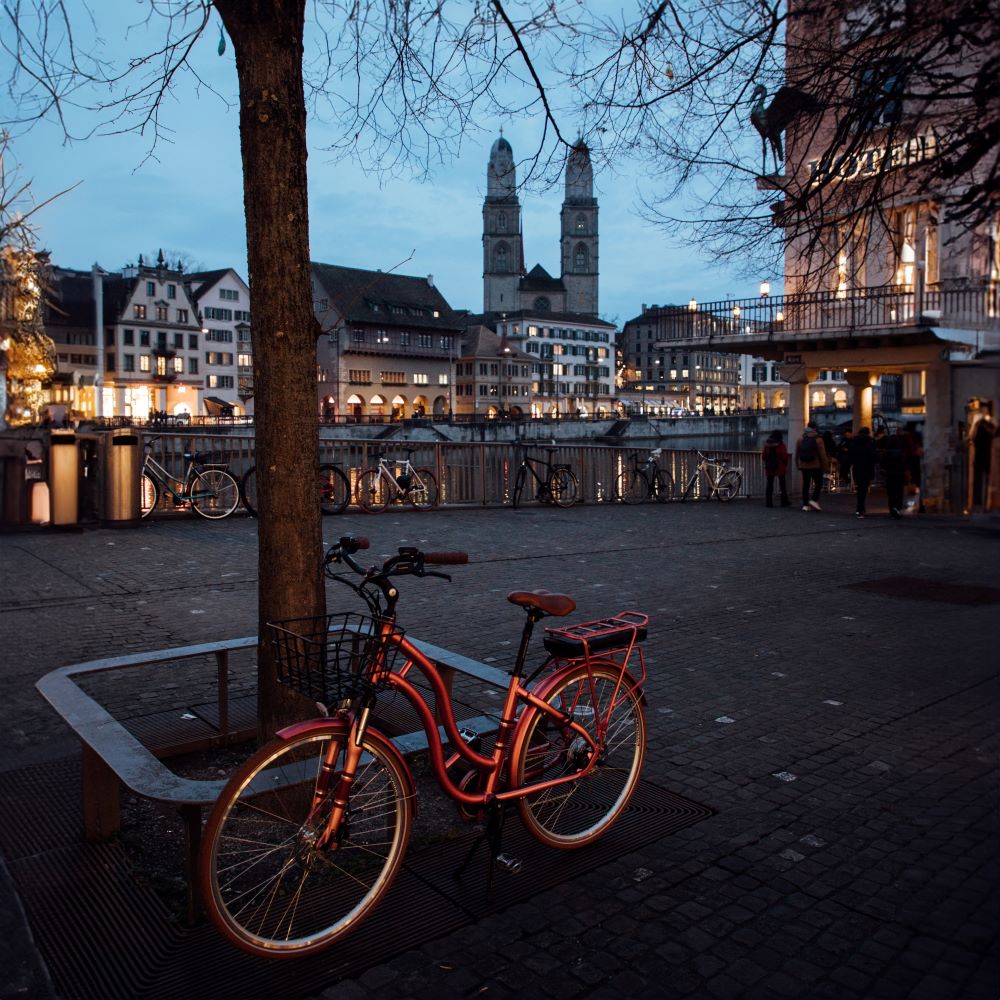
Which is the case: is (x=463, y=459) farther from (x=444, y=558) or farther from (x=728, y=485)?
(x=444, y=558)

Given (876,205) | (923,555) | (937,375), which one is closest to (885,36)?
(876,205)

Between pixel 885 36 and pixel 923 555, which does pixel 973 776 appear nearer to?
pixel 885 36

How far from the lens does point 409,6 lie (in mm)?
5074

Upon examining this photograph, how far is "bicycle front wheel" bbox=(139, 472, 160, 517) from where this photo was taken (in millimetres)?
15680

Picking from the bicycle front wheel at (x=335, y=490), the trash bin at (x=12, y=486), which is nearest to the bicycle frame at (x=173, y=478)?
the trash bin at (x=12, y=486)

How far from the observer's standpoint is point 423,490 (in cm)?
1898

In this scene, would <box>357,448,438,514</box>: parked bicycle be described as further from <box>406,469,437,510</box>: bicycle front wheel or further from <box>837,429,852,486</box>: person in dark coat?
<box>837,429,852,486</box>: person in dark coat

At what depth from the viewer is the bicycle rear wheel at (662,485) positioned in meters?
24.0

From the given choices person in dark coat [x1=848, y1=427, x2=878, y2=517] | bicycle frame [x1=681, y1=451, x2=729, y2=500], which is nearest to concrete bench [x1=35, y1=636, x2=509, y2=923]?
person in dark coat [x1=848, y1=427, x2=878, y2=517]


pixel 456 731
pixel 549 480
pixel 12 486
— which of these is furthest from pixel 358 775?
pixel 549 480

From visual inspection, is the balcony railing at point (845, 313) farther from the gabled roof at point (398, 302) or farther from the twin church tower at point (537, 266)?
the twin church tower at point (537, 266)

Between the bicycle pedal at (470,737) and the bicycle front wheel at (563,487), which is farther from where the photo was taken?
the bicycle front wheel at (563,487)

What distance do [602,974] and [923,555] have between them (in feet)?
40.2

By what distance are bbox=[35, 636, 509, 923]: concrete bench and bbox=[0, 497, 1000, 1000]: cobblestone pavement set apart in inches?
20.2
